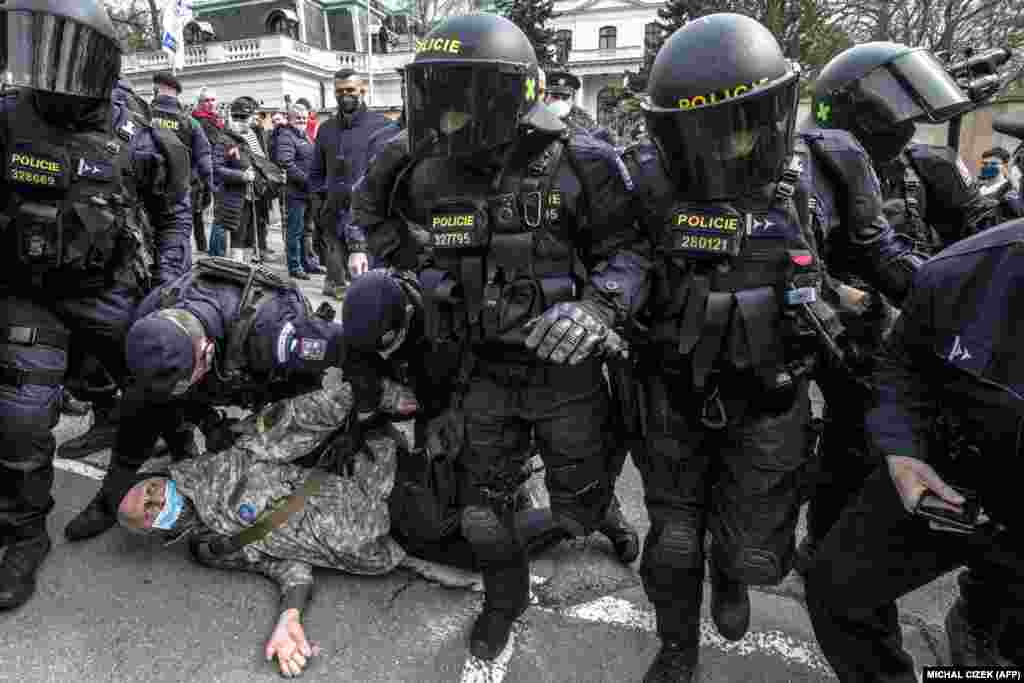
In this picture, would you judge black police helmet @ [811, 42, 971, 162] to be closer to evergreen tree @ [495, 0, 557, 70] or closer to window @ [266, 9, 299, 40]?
evergreen tree @ [495, 0, 557, 70]

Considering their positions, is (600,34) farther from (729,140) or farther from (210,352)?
(729,140)

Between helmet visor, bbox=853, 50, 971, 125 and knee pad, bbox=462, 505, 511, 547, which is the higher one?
helmet visor, bbox=853, 50, 971, 125

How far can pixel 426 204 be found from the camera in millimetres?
2236

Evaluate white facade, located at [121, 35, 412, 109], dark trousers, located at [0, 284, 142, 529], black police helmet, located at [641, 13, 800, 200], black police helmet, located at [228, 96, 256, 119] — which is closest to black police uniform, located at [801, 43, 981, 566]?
black police helmet, located at [641, 13, 800, 200]

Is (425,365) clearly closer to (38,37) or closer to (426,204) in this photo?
(426,204)

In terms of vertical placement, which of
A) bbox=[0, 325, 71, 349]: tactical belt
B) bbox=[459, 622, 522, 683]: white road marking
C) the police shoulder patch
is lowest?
bbox=[459, 622, 522, 683]: white road marking

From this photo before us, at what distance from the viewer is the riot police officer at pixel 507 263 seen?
197 cm

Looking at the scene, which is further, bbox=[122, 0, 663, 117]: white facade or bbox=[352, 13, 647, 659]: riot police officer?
bbox=[122, 0, 663, 117]: white facade

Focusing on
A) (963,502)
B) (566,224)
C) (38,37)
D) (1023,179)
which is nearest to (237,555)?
(566,224)

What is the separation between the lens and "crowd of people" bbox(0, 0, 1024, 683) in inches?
66.3

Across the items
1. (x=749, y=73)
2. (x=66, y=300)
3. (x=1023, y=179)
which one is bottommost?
(x=66, y=300)

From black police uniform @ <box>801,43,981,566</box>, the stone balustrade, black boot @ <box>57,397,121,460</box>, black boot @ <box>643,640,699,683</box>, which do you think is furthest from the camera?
the stone balustrade

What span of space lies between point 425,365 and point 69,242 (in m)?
1.42

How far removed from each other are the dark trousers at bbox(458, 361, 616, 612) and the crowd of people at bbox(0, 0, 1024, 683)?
0.03 ft
